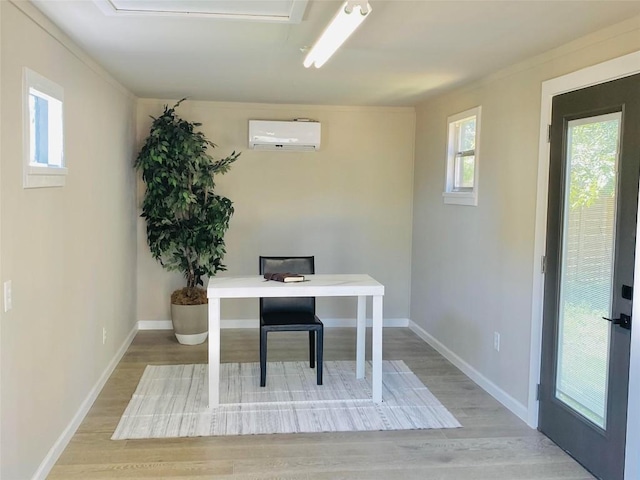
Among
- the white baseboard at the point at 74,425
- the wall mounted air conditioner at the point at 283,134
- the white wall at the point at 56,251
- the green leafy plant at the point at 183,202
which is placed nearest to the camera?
the white wall at the point at 56,251

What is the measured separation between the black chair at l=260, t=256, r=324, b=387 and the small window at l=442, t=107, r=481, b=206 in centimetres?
135

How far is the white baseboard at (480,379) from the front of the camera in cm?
364

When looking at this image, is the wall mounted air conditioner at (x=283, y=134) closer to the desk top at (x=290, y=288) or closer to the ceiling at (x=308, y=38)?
the ceiling at (x=308, y=38)

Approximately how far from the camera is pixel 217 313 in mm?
3627

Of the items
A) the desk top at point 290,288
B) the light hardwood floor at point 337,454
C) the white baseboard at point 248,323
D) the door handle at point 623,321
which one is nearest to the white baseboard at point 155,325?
the white baseboard at point 248,323

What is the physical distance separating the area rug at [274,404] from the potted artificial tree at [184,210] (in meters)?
0.78

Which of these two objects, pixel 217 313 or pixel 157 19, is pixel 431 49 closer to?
pixel 157 19

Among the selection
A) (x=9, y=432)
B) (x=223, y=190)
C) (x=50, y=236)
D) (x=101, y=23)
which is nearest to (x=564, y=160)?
(x=101, y=23)

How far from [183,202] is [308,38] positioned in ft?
7.70

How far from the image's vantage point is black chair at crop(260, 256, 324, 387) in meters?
4.00

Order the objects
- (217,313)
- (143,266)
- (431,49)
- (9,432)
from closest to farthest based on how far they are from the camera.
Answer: (9,432) → (431,49) → (217,313) → (143,266)

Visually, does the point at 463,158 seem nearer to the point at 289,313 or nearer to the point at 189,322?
the point at 289,313

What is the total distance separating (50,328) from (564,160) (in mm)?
2928

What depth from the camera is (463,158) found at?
477cm
